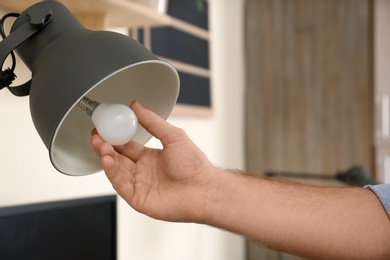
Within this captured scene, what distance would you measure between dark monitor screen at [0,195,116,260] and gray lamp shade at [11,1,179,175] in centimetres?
28

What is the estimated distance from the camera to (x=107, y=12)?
3.65 feet

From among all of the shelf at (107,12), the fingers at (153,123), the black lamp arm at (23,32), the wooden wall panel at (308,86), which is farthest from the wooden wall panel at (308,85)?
the black lamp arm at (23,32)

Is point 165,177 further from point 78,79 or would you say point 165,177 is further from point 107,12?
point 107,12

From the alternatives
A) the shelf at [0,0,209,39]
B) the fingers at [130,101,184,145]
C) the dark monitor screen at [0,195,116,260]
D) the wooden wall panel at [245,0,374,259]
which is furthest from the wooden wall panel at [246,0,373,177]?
the fingers at [130,101,184,145]

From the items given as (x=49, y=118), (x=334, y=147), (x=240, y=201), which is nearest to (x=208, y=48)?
(x=334, y=147)

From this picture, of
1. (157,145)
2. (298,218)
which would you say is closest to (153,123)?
(298,218)

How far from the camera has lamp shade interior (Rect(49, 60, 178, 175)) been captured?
75 cm

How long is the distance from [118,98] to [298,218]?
0.38 m

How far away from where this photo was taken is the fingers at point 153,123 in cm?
74

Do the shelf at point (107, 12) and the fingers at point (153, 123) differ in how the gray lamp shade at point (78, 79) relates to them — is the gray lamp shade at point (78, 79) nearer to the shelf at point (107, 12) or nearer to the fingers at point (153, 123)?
the fingers at point (153, 123)

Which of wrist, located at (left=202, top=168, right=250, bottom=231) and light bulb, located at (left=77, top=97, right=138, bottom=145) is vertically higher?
light bulb, located at (left=77, top=97, right=138, bottom=145)

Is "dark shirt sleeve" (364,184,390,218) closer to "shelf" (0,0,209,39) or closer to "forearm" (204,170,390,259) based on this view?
"forearm" (204,170,390,259)

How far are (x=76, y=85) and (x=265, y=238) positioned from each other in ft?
1.56

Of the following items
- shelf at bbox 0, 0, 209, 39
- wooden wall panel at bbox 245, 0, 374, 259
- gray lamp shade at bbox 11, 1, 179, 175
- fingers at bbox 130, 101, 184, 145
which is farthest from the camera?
wooden wall panel at bbox 245, 0, 374, 259
